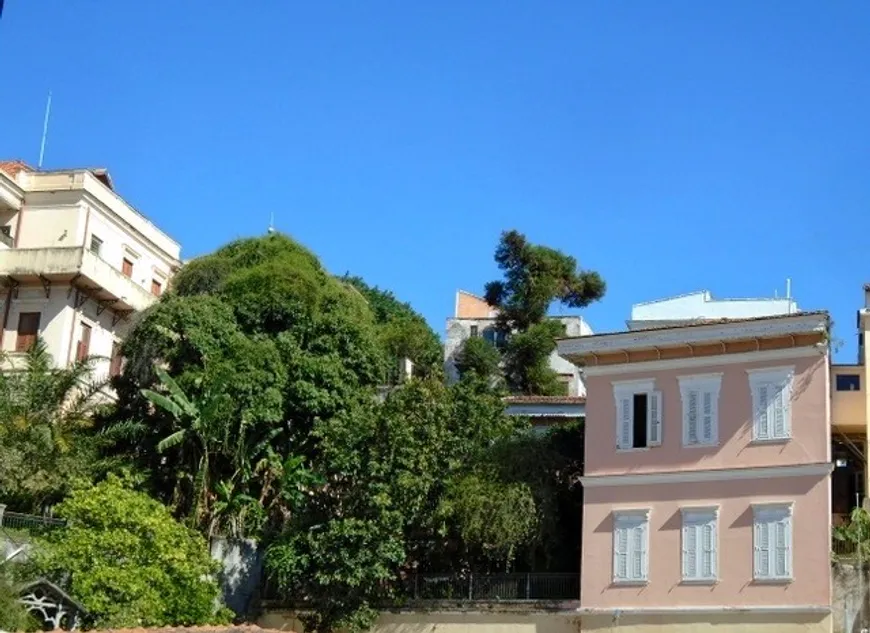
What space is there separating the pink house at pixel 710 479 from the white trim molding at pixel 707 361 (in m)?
0.03

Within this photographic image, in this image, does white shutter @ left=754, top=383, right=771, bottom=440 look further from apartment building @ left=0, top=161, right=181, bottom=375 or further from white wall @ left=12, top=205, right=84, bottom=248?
white wall @ left=12, top=205, right=84, bottom=248

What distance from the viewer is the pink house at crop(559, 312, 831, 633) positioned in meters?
32.4

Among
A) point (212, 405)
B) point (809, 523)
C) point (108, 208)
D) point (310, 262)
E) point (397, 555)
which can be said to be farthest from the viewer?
point (108, 208)

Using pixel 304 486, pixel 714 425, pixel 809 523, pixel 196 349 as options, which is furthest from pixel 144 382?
pixel 809 523

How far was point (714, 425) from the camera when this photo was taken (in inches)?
1351

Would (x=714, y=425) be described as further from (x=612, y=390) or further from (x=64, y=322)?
(x=64, y=322)

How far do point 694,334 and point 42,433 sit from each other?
59.5 feet

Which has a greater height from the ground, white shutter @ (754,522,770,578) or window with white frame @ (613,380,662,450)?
window with white frame @ (613,380,662,450)

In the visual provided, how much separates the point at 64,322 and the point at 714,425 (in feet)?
77.8

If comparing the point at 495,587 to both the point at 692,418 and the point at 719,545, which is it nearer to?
the point at 719,545

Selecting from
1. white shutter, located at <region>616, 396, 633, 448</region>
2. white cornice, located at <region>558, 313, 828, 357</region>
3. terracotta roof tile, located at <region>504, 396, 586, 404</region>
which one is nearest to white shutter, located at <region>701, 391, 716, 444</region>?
white cornice, located at <region>558, 313, 828, 357</region>

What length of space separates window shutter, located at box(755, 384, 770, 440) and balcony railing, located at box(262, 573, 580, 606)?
601cm

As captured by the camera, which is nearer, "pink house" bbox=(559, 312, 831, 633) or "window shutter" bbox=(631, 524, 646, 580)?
"pink house" bbox=(559, 312, 831, 633)

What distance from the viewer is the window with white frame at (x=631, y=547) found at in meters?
34.1
